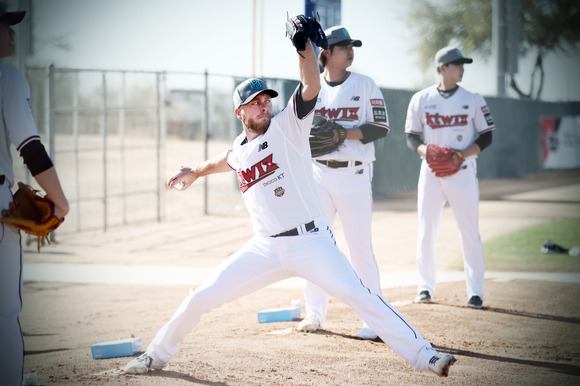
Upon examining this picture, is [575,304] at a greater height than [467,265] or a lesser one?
lesser

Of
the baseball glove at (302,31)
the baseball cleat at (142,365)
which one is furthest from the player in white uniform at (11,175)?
the baseball glove at (302,31)

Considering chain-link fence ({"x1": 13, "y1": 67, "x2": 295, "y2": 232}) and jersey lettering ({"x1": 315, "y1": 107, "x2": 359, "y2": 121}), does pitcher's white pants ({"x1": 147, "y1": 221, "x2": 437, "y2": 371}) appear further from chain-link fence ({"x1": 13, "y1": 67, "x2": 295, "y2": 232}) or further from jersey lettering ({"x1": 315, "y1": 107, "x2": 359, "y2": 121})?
chain-link fence ({"x1": 13, "y1": 67, "x2": 295, "y2": 232})

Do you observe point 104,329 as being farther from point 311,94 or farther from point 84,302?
point 311,94

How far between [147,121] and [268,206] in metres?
37.1

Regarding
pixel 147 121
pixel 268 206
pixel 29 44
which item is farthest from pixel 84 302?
pixel 147 121

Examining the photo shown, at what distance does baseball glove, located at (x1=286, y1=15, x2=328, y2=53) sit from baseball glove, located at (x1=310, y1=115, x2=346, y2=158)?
1.50 m

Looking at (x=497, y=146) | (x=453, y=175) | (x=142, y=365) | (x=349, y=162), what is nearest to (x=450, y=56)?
(x=453, y=175)

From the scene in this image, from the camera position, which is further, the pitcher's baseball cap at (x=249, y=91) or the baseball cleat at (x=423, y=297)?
the baseball cleat at (x=423, y=297)

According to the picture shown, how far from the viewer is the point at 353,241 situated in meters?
6.03

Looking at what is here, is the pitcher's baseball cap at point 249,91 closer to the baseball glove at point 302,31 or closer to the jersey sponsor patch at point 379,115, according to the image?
the baseball glove at point 302,31

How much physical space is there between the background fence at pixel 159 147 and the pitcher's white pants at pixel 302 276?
308 inches

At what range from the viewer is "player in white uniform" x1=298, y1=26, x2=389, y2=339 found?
6.03 meters

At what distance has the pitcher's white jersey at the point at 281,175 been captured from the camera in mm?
4637

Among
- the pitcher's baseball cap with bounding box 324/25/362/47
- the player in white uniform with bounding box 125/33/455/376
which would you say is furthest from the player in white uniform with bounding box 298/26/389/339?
the player in white uniform with bounding box 125/33/455/376
